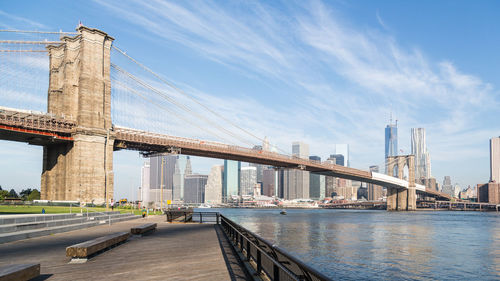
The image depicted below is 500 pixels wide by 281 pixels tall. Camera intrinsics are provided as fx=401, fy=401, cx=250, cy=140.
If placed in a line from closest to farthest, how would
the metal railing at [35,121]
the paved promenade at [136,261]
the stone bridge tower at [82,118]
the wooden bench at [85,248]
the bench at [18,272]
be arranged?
1. the bench at [18,272]
2. the paved promenade at [136,261]
3. the wooden bench at [85,248]
4. the metal railing at [35,121]
5. the stone bridge tower at [82,118]

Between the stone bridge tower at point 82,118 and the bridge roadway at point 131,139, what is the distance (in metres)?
2.01

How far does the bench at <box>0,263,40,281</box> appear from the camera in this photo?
24.3ft

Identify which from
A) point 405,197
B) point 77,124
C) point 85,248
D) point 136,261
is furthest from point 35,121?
point 405,197

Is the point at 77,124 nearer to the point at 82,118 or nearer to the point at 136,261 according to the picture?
the point at 82,118

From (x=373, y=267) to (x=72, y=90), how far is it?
4960cm

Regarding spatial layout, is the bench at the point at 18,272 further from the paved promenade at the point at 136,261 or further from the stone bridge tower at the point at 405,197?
the stone bridge tower at the point at 405,197

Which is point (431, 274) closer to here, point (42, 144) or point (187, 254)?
point (187, 254)

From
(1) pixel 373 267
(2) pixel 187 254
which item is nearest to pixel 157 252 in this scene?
(2) pixel 187 254

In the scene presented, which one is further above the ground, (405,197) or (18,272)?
(18,272)

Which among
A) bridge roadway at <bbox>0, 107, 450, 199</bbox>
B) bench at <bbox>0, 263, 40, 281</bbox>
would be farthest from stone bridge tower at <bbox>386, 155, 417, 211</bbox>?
bench at <bbox>0, 263, 40, 281</bbox>

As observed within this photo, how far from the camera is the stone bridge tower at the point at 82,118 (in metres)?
52.8

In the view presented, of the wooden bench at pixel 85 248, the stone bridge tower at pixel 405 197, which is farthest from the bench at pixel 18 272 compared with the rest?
the stone bridge tower at pixel 405 197

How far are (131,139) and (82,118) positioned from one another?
9.29 meters

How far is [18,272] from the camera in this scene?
7.78 meters
